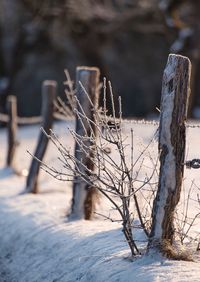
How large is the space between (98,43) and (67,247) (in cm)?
1628

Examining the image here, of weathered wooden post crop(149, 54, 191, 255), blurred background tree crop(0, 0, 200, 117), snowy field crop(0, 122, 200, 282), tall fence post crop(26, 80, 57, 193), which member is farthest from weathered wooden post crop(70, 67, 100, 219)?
blurred background tree crop(0, 0, 200, 117)

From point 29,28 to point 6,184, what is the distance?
13303 mm

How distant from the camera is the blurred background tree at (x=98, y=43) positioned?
19656 millimetres

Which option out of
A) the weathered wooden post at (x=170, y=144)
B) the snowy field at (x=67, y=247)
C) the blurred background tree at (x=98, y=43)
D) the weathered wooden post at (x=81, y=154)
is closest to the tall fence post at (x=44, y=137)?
the snowy field at (x=67, y=247)

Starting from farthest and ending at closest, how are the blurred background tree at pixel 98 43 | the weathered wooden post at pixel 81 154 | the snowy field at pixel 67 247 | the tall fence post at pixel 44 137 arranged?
the blurred background tree at pixel 98 43
the tall fence post at pixel 44 137
the weathered wooden post at pixel 81 154
the snowy field at pixel 67 247

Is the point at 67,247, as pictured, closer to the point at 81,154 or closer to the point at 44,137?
the point at 81,154

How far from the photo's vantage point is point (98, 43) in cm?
2269

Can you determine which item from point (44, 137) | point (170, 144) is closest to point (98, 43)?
point (44, 137)

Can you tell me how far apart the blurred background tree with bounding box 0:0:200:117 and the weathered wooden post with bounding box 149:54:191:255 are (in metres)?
13.0

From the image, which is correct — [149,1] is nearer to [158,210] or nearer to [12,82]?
[12,82]

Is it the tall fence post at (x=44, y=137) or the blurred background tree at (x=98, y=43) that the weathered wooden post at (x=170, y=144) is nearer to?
the tall fence post at (x=44, y=137)

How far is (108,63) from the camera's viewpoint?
25.1 metres

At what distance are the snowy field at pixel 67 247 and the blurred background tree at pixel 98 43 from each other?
1059cm

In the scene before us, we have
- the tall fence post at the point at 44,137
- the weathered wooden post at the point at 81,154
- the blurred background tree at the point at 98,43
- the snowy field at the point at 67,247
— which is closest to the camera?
the snowy field at the point at 67,247
